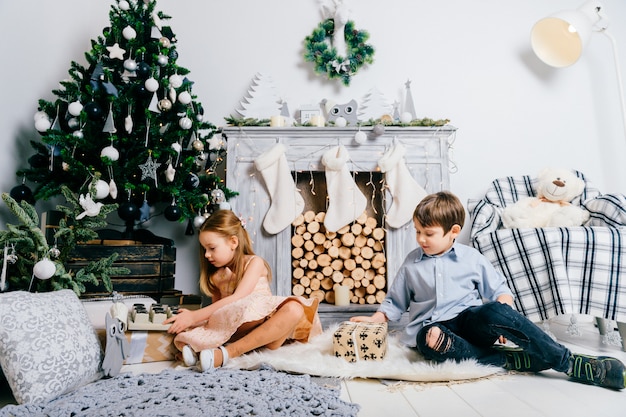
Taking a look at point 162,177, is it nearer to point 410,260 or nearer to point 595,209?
point 410,260

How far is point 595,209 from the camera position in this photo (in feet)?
7.47

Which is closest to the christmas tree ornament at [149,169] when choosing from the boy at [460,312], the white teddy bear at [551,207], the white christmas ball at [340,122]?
the white christmas ball at [340,122]

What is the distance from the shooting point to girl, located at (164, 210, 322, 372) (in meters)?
1.67

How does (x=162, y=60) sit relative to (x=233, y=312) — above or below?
above

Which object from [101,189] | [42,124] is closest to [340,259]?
[101,189]

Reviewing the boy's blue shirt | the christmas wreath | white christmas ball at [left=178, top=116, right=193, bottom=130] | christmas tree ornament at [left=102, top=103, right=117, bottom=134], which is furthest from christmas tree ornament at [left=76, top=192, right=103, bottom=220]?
the christmas wreath

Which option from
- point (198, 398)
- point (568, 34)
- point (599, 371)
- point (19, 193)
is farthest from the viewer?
point (568, 34)

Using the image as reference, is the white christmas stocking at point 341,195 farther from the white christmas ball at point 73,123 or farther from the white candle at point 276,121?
the white christmas ball at point 73,123

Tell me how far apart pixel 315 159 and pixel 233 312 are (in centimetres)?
116

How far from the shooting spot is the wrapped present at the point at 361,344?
1581 mm

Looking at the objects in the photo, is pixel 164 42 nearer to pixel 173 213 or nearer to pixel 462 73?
pixel 173 213

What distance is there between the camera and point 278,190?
2.52 m

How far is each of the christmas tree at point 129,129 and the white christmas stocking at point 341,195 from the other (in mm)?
561

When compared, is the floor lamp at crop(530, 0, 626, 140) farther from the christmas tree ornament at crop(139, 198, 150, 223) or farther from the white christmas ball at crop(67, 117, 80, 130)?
the white christmas ball at crop(67, 117, 80, 130)
